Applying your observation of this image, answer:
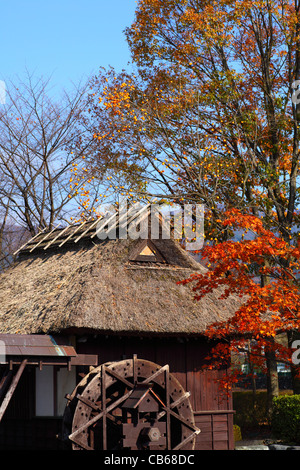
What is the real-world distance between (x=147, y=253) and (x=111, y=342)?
3091mm

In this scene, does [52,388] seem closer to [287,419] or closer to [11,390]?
[11,390]

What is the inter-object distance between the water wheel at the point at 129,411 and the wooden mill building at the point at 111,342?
30mm

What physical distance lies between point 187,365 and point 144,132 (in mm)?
7720

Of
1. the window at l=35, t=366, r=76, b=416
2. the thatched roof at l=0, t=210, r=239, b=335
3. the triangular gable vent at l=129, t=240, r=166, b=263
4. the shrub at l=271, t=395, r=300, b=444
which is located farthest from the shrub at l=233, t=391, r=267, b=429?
the window at l=35, t=366, r=76, b=416

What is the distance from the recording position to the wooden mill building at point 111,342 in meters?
12.5

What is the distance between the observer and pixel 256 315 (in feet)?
42.0

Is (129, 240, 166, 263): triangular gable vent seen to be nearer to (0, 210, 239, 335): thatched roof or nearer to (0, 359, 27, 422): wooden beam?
(0, 210, 239, 335): thatched roof

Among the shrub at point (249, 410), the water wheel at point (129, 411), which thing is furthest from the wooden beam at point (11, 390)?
the shrub at point (249, 410)

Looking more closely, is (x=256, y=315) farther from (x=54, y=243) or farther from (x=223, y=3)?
(x=223, y=3)

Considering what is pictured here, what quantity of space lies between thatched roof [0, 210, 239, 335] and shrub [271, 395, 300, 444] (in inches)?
148

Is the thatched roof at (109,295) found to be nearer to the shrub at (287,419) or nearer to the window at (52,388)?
the window at (52,388)

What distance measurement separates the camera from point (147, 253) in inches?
638

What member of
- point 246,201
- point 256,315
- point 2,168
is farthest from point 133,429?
point 2,168

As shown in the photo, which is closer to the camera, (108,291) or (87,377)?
(87,377)
